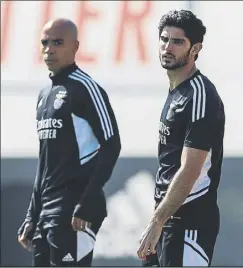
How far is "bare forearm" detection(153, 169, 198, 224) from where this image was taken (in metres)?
4.11

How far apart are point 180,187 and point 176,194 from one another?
→ 0.03m

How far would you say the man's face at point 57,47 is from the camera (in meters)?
5.29

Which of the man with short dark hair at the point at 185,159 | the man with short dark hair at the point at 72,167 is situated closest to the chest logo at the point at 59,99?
the man with short dark hair at the point at 72,167

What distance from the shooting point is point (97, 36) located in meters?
7.11

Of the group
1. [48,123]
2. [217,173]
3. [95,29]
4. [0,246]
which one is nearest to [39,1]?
[95,29]

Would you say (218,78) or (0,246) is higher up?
(218,78)

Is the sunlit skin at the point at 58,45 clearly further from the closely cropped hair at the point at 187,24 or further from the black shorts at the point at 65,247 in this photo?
the closely cropped hair at the point at 187,24

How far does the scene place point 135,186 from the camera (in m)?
6.92

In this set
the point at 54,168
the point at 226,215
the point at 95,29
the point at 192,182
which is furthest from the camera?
the point at 95,29

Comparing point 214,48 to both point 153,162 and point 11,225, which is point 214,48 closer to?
point 153,162

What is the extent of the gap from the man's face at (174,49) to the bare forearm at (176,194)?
1.62 feet

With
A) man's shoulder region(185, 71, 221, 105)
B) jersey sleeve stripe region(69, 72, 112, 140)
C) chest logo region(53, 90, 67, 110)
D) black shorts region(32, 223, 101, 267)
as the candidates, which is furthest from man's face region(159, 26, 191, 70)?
black shorts region(32, 223, 101, 267)

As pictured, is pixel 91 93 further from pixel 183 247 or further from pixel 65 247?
pixel 183 247

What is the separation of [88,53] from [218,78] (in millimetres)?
943
